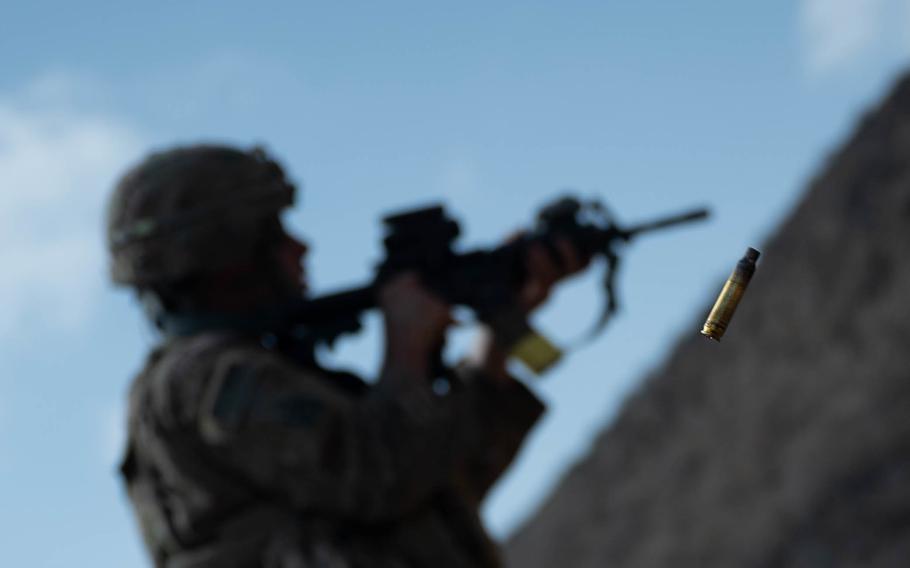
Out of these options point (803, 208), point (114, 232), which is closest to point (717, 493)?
point (803, 208)

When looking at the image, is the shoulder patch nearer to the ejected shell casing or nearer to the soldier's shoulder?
the soldier's shoulder

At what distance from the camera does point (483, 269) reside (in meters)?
8.05

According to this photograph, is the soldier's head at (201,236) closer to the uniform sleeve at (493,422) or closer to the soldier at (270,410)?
the soldier at (270,410)

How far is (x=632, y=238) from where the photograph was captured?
315 inches

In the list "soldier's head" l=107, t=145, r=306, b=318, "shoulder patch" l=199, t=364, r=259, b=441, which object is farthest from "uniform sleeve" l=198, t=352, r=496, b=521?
"soldier's head" l=107, t=145, r=306, b=318

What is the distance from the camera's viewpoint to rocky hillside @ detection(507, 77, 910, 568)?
56.1m

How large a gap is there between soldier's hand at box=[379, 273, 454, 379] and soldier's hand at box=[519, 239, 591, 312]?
10.6 inches

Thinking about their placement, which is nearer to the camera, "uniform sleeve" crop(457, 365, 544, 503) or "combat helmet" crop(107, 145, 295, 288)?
"uniform sleeve" crop(457, 365, 544, 503)

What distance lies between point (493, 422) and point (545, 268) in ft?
1.69

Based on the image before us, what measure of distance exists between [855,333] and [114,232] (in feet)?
169

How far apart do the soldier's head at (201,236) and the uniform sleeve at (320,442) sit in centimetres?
48

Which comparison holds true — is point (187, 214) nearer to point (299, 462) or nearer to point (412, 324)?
point (412, 324)

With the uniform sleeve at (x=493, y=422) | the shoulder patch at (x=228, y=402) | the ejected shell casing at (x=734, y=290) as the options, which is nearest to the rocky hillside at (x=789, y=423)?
the uniform sleeve at (x=493, y=422)

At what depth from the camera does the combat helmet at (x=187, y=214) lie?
26.8 feet
